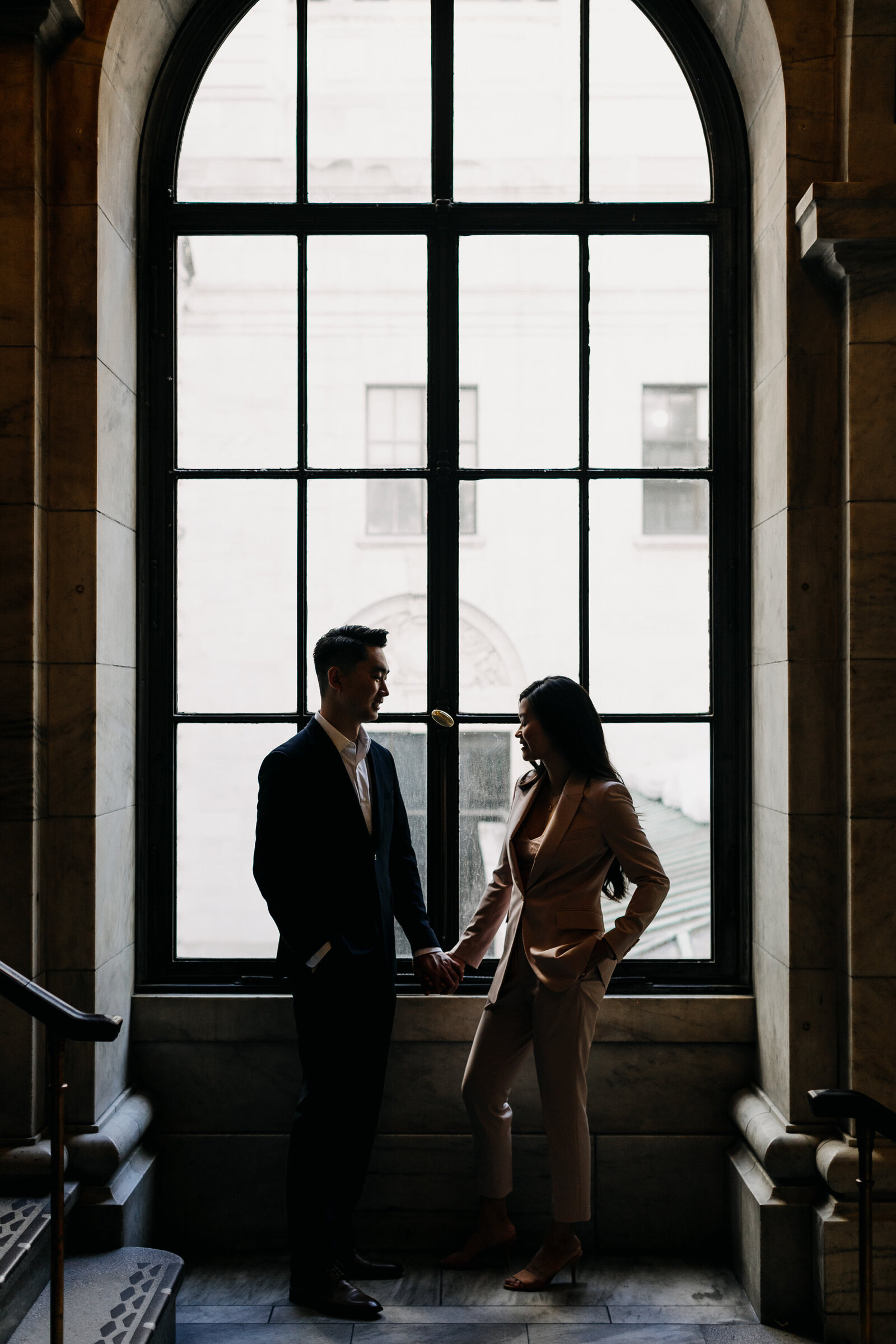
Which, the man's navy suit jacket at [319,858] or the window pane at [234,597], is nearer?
the man's navy suit jacket at [319,858]

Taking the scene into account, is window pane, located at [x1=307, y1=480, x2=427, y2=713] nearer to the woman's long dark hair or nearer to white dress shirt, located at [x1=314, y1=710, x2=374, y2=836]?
white dress shirt, located at [x1=314, y1=710, x2=374, y2=836]

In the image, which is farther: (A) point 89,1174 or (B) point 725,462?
(B) point 725,462

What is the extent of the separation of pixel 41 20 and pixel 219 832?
7.07ft

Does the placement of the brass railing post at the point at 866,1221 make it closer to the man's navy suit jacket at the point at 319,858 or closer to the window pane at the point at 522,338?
the man's navy suit jacket at the point at 319,858

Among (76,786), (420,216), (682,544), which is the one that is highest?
(420,216)

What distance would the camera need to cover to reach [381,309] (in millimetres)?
3182

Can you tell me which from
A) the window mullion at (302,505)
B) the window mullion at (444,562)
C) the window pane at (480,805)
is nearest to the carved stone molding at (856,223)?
the window mullion at (444,562)

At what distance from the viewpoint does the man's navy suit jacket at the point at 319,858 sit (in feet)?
8.70

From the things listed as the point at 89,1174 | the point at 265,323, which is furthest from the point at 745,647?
the point at 89,1174

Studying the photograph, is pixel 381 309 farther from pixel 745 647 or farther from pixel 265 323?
pixel 745 647

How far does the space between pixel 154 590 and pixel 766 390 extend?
5.92 feet

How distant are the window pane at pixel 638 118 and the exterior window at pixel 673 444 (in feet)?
1.91

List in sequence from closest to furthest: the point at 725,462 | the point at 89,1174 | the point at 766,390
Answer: the point at 89,1174 → the point at 766,390 → the point at 725,462

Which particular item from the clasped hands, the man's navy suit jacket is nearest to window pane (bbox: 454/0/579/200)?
the man's navy suit jacket
